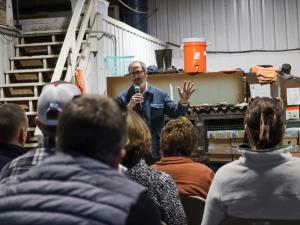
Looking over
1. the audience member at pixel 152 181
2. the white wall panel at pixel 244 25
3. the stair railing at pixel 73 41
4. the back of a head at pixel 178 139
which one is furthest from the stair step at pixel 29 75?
the white wall panel at pixel 244 25

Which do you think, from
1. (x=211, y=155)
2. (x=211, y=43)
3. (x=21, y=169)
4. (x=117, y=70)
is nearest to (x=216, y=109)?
(x=211, y=155)

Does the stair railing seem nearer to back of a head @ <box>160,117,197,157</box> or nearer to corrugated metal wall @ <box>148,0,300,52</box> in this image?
back of a head @ <box>160,117,197,157</box>

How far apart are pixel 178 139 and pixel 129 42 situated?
5.59 metres

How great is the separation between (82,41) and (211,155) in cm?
239

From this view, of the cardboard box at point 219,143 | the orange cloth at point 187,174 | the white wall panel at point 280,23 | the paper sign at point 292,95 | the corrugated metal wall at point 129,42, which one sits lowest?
the orange cloth at point 187,174

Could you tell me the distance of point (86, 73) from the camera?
666 cm

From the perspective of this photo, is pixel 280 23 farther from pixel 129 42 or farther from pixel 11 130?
pixel 11 130

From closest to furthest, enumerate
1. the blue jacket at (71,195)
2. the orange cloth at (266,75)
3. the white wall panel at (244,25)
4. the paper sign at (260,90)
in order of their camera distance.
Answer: the blue jacket at (71,195) → the paper sign at (260,90) → the orange cloth at (266,75) → the white wall panel at (244,25)

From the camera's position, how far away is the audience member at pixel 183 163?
2795 mm

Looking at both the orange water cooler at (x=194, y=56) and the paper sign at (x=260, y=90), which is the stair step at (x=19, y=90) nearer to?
the orange water cooler at (x=194, y=56)

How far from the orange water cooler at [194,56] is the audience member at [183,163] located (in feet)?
10.4

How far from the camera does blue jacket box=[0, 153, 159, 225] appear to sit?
117 cm

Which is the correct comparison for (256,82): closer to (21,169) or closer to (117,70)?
(117,70)

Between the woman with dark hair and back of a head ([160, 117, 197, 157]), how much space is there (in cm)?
78
